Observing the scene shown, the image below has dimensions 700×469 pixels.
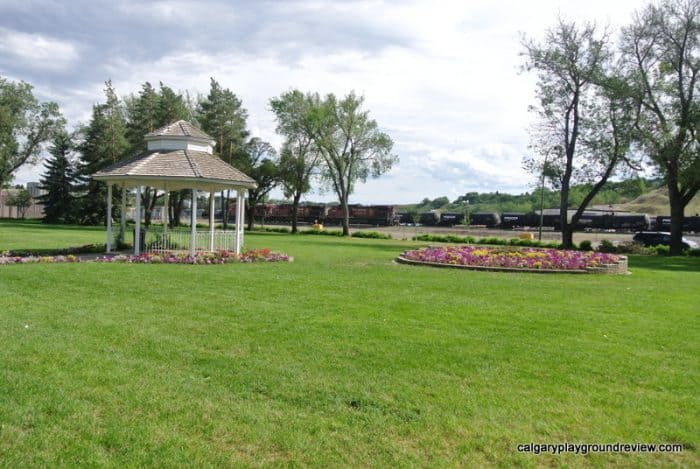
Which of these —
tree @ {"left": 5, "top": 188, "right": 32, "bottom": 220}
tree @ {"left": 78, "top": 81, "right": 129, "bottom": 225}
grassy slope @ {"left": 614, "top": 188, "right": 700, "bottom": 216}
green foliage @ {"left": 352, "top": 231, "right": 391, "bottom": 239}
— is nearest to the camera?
green foliage @ {"left": 352, "top": 231, "right": 391, "bottom": 239}

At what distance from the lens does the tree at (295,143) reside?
47.1 m

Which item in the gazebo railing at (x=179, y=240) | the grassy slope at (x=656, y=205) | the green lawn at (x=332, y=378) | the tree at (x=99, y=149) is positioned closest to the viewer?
the green lawn at (x=332, y=378)

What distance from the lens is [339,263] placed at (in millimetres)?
17891

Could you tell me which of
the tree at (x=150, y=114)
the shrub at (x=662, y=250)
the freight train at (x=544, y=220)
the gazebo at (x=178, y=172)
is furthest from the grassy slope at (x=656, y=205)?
the gazebo at (x=178, y=172)

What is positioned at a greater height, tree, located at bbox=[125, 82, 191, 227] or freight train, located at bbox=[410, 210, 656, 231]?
tree, located at bbox=[125, 82, 191, 227]

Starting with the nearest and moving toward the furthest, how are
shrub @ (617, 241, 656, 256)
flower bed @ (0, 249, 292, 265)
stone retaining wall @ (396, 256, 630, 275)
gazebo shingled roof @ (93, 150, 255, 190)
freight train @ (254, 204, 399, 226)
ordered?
flower bed @ (0, 249, 292, 265)
stone retaining wall @ (396, 256, 630, 275)
gazebo shingled roof @ (93, 150, 255, 190)
shrub @ (617, 241, 656, 256)
freight train @ (254, 204, 399, 226)

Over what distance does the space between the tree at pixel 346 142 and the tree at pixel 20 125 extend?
2739 cm

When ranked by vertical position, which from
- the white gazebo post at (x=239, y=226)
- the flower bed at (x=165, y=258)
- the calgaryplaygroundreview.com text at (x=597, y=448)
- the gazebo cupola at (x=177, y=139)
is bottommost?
the calgaryplaygroundreview.com text at (x=597, y=448)

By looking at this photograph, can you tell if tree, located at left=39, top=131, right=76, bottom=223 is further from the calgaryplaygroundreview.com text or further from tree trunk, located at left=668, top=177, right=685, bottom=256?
the calgaryplaygroundreview.com text

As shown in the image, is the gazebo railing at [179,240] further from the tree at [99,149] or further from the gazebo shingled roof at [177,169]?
Result: the tree at [99,149]

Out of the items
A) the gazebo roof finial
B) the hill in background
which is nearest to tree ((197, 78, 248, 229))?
the gazebo roof finial

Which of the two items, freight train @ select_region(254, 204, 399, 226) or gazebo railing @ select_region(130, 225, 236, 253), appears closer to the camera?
gazebo railing @ select_region(130, 225, 236, 253)

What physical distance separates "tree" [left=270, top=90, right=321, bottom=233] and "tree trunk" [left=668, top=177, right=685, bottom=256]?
27.2 metres

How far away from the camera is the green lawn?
392cm
